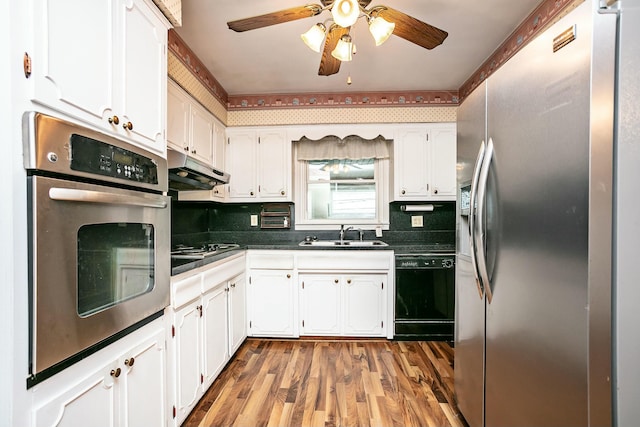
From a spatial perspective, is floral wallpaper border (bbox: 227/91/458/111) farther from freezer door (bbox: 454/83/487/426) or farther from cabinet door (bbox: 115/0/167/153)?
cabinet door (bbox: 115/0/167/153)

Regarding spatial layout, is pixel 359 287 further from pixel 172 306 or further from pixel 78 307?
pixel 78 307

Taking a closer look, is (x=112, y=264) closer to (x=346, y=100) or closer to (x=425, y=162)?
(x=346, y=100)

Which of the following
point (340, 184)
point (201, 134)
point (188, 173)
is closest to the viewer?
point (188, 173)

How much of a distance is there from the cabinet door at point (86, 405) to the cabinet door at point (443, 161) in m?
3.01

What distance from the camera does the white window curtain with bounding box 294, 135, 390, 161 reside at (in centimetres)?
353

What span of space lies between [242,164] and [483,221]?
8.39 feet

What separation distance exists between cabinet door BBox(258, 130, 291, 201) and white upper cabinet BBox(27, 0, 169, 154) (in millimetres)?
1803

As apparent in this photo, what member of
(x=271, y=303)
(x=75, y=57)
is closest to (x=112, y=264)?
(x=75, y=57)

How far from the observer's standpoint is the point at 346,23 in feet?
4.96

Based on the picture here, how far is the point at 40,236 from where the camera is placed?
81 centimetres

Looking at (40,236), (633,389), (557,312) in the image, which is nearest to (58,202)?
(40,236)

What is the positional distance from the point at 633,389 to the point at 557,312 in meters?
0.23

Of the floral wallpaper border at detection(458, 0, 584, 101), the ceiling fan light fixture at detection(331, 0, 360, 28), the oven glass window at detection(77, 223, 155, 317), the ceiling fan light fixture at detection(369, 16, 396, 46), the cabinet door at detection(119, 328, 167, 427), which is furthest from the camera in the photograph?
the floral wallpaper border at detection(458, 0, 584, 101)

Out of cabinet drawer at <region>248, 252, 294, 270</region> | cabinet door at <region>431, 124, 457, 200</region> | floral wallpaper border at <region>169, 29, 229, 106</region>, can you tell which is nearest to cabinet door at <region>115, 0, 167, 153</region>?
floral wallpaper border at <region>169, 29, 229, 106</region>
